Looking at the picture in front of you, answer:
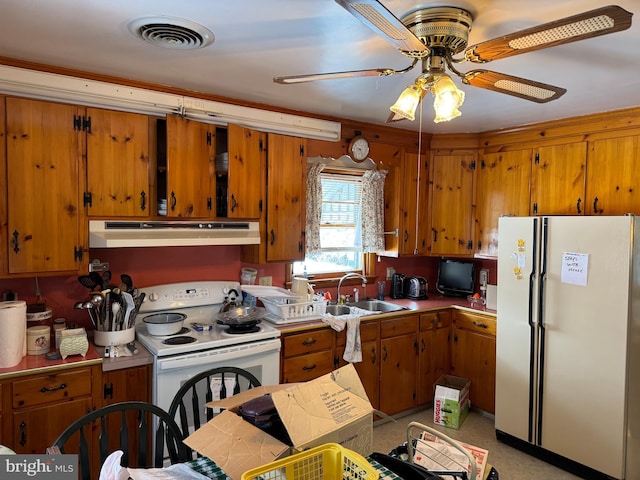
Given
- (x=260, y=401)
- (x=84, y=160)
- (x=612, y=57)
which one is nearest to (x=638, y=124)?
(x=612, y=57)

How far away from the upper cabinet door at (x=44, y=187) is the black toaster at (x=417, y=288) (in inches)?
108

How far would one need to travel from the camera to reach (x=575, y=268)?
2.77m

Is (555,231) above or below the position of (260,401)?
above

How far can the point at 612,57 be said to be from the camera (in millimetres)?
2090

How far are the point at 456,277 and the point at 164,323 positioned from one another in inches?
107

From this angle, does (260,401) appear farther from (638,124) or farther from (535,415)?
(638,124)

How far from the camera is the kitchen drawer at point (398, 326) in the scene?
3.41 m

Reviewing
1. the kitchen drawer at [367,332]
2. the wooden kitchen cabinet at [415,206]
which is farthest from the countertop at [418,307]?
the wooden kitchen cabinet at [415,206]

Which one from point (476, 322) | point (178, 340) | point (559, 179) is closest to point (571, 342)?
point (476, 322)

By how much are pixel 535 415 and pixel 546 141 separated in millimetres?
2067

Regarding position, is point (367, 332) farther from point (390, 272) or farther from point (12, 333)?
point (12, 333)

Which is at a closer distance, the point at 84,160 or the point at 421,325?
the point at 84,160

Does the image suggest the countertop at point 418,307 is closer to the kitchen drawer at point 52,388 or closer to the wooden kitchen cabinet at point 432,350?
the wooden kitchen cabinet at point 432,350

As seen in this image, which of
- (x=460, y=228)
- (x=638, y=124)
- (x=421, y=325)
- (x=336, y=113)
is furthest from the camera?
(x=460, y=228)
